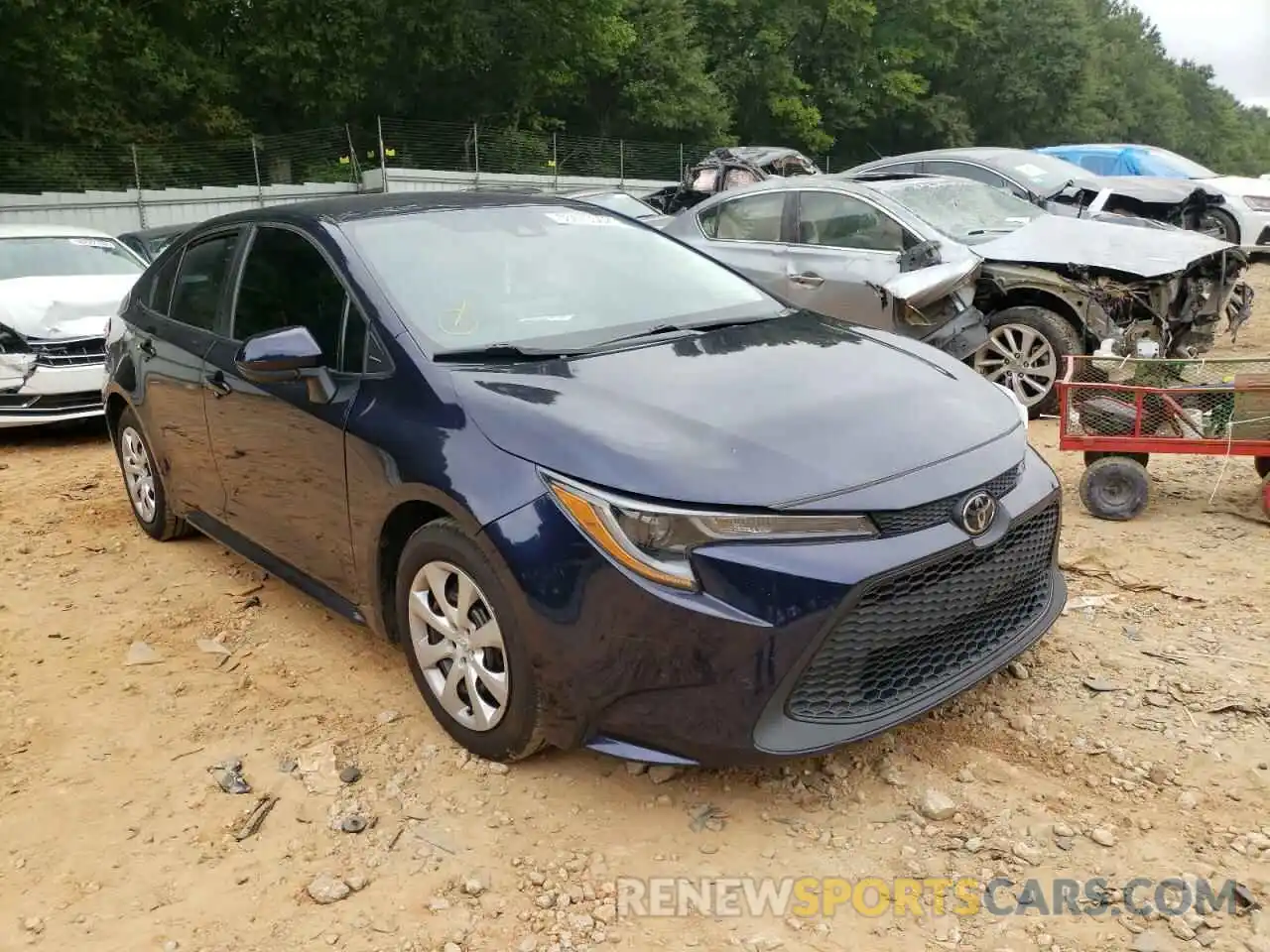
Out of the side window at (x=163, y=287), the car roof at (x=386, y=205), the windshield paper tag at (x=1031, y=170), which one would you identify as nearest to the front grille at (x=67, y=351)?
the side window at (x=163, y=287)

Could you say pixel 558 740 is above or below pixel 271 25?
below

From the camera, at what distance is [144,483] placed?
518 cm

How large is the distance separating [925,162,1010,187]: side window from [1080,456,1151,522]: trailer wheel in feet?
21.6

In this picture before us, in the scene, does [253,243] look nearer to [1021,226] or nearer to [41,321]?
[41,321]

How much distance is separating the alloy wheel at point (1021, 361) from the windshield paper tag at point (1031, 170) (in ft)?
16.0

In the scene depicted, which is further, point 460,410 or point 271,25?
point 271,25

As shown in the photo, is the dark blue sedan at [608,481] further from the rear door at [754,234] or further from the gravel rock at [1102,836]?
the rear door at [754,234]

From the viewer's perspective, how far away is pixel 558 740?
283 centimetres

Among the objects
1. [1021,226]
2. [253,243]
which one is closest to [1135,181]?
[1021,226]

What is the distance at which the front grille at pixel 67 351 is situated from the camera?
24.1 feet

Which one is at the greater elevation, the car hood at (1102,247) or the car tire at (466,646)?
the car hood at (1102,247)

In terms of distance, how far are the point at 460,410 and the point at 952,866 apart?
1778 millimetres

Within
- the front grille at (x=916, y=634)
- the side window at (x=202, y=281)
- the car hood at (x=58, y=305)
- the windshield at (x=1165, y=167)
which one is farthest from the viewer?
the windshield at (x=1165, y=167)

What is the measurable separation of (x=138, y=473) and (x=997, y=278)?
17.7 feet
